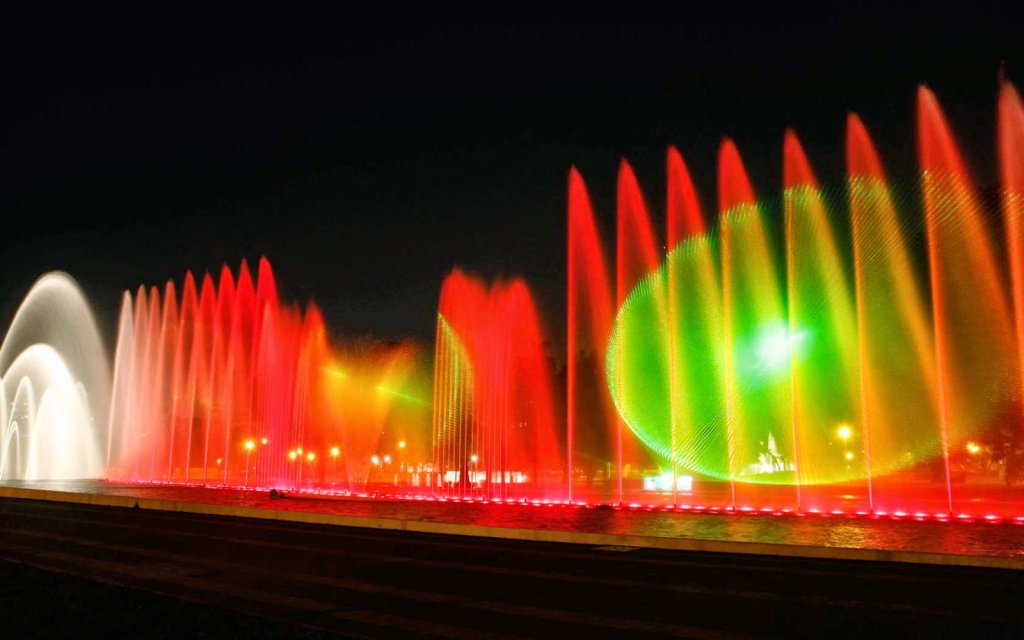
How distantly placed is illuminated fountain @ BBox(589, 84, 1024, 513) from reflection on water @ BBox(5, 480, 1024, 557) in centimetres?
290

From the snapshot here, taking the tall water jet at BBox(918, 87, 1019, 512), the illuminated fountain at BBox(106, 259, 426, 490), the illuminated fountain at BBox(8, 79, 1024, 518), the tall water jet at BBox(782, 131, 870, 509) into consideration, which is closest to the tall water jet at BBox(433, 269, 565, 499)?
the illuminated fountain at BBox(8, 79, 1024, 518)

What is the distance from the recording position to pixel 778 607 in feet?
25.8

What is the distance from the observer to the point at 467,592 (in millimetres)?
8828

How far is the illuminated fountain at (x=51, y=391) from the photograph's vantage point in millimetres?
38438

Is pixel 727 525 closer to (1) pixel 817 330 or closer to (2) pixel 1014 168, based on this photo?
(2) pixel 1014 168

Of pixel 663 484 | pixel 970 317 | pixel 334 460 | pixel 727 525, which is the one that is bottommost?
pixel 727 525

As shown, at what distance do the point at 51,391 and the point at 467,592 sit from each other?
37722 millimetres

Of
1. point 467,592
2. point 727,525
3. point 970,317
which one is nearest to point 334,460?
point 970,317

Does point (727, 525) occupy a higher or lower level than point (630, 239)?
lower

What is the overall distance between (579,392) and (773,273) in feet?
81.5

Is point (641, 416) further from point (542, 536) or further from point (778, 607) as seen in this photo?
point (778, 607)

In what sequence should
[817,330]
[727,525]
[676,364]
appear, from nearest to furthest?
1. [727,525]
2. [676,364]
3. [817,330]

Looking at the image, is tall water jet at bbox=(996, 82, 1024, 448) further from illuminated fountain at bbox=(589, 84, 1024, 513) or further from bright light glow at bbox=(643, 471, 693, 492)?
bright light glow at bbox=(643, 471, 693, 492)

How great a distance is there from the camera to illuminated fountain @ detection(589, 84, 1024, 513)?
2200cm
